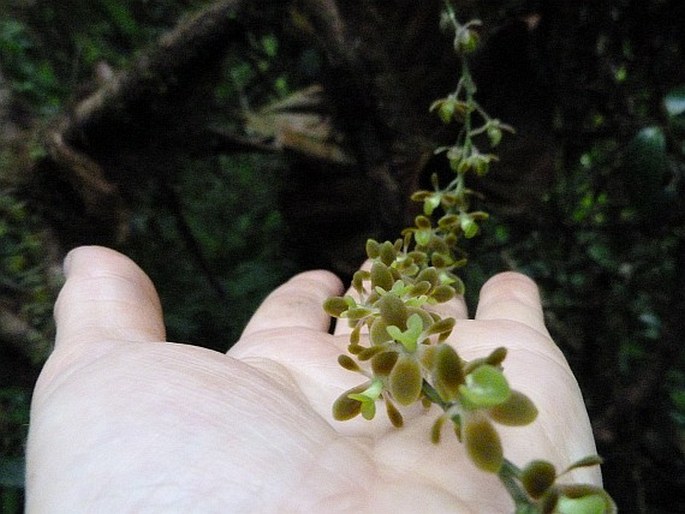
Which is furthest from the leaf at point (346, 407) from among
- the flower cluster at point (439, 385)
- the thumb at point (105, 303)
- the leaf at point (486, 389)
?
the thumb at point (105, 303)

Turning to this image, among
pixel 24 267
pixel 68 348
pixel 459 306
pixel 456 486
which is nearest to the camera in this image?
pixel 456 486

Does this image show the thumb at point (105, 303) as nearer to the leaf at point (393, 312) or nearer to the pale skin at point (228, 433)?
the pale skin at point (228, 433)

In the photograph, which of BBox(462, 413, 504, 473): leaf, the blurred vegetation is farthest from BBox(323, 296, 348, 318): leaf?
the blurred vegetation

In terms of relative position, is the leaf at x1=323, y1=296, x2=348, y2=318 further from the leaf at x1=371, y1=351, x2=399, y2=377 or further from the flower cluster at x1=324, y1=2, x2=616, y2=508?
the leaf at x1=371, y1=351, x2=399, y2=377

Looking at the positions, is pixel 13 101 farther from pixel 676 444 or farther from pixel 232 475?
pixel 676 444

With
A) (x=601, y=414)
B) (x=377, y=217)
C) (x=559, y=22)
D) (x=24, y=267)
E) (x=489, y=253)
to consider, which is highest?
(x=559, y=22)

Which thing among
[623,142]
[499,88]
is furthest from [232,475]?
[623,142]

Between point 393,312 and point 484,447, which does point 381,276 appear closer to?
point 393,312

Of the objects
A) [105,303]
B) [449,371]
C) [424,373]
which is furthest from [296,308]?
[449,371]
